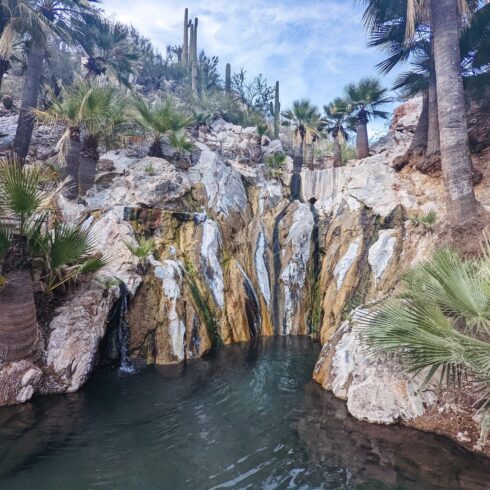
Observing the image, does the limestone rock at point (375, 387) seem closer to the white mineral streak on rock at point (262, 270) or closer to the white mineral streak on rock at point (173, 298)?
the white mineral streak on rock at point (173, 298)

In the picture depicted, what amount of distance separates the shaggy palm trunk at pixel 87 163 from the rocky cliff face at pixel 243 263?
40 centimetres

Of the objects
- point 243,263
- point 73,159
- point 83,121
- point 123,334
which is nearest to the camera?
point 123,334

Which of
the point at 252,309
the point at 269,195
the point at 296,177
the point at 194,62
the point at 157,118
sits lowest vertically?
the point at 252,309

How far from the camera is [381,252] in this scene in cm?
1177

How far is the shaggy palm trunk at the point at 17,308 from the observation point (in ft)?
20.8

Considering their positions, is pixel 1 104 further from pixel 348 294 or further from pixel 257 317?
pixel 348 294

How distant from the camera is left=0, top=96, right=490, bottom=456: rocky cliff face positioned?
6.94 m

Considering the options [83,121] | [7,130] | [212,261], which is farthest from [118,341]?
[7,130]

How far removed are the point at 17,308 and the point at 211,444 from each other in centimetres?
460

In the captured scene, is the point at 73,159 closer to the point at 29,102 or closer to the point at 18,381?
the point at 29,102

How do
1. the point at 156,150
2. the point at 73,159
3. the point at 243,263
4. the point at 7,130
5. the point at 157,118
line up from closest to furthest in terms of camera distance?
the point at 73,159, the point at 243,263, the point at 157,118, the point at 156,150, the point at 7,130

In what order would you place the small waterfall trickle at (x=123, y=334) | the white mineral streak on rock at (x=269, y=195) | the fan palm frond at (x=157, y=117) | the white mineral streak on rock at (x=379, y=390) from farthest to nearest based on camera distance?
the white mineral streak on rock at (x=269, y=195)
the fan palm frond at (x=157, y=117)
the small waterfall trickle at (x=123, y=334)
the white mineral streak on rock at (x=379, y=390)

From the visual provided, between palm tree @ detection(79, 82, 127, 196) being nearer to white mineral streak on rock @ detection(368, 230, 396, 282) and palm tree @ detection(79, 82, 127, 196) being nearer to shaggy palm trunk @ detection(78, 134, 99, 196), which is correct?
shaggy palm trunk @ detection(78, 134, 99, 196)

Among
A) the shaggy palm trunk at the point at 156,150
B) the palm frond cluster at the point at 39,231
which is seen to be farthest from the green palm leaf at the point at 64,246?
the shaggy palm trunk at the point at 156,150
